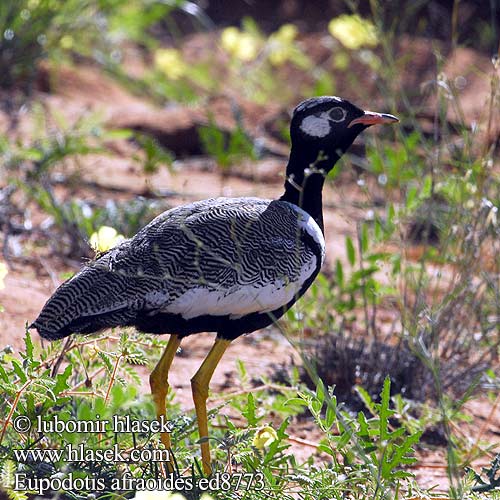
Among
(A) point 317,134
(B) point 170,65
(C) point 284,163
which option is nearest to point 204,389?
(A) point 317,134

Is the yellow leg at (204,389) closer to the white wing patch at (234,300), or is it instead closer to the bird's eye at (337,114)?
the white wing patch at (234,300)

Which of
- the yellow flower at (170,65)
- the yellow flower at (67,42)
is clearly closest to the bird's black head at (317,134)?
the yellow flower at (67,42)

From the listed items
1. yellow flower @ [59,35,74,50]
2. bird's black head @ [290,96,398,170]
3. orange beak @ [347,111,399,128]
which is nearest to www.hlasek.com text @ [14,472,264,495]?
bird's black head @ [290,96,398,170]

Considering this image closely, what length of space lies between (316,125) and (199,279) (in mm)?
877

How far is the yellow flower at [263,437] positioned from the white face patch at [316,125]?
1.14 m

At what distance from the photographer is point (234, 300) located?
3080 millimetres

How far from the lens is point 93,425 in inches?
113

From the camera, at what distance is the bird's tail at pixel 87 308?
115 inches

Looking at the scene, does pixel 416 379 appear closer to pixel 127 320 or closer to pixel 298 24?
pixel 127 320

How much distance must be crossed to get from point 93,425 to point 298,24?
745cm

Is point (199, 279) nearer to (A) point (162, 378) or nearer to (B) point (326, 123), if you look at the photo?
(A) point (162, 378)

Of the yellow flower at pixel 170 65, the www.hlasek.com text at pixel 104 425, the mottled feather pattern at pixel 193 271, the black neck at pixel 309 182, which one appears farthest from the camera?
the yellow flower at pixel 170 65

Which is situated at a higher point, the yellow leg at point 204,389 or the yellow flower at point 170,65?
the yellow flower at point 170,65

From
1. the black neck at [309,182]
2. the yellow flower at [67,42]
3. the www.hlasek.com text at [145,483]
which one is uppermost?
the yellow flower at [67,42]
